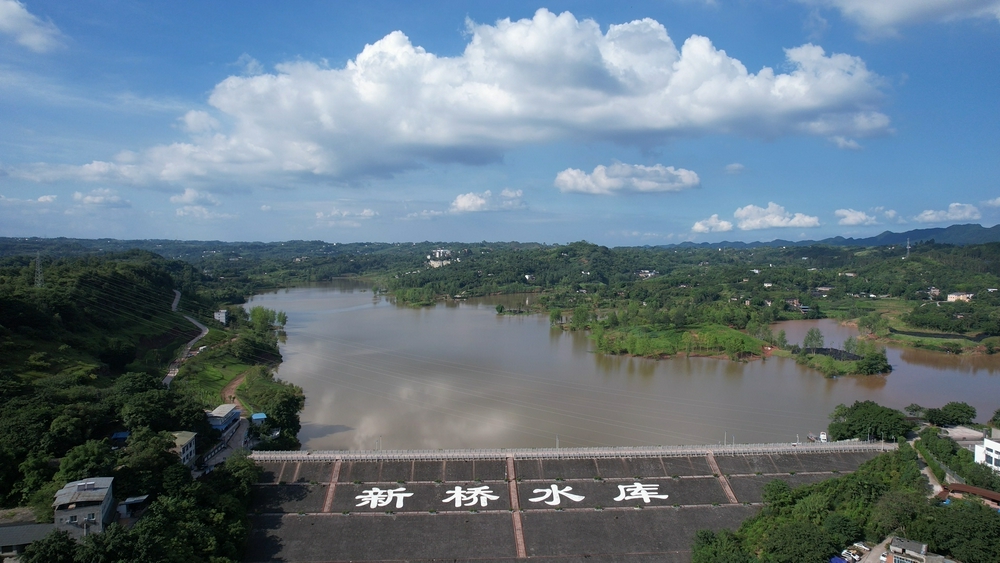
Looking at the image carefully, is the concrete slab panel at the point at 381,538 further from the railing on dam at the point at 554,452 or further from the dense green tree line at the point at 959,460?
the dense green tree line at the point at 959,460

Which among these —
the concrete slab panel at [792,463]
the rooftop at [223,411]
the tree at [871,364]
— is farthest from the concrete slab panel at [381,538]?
the tree at [871,364]

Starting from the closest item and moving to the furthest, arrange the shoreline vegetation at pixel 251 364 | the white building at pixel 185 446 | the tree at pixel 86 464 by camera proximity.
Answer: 1. the shoreline vegetation at pixel 251 364
2. the tree at pixel 86 464
3. the white building at pixel 185 446

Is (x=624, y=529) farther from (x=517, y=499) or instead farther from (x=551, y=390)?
(x=551, y=390)

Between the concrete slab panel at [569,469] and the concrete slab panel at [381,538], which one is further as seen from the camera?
the concrete slab panel at [569,469]

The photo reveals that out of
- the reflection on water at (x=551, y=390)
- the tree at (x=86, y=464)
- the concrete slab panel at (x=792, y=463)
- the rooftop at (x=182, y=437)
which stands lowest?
the reflection on water at (x=551, y=390)

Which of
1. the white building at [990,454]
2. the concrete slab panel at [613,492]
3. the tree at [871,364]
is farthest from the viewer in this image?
the tree at [871,364]

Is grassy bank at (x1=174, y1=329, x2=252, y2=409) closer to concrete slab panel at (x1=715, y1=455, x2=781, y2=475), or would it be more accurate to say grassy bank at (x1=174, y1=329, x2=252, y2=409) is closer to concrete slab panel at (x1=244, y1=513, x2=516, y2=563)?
concrete slab panel at (x1=244, y1=513, x2=516, y2=563)

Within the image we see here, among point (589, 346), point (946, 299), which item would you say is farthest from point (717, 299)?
point (589, 346)
